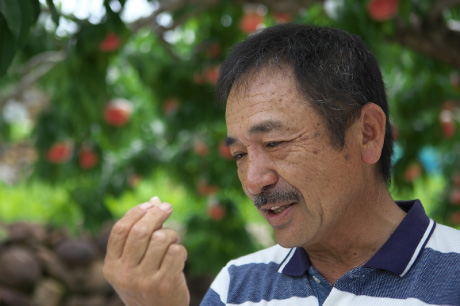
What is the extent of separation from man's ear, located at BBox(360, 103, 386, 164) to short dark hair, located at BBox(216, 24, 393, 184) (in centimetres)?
3

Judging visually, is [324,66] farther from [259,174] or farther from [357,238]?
[357,238]

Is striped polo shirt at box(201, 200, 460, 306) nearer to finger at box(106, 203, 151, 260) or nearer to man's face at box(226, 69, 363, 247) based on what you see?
man's face at box(226, 69, 363, 247)

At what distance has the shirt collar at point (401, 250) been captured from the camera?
1.43 metres

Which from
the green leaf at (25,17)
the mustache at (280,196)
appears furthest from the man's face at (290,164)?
the green leaf at (25,17)

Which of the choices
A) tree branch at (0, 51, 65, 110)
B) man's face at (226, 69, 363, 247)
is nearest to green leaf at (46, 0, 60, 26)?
man's face at (226, 69, 363, 247)

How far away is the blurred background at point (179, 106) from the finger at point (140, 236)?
4.86 ft

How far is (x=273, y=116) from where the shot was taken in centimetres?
147

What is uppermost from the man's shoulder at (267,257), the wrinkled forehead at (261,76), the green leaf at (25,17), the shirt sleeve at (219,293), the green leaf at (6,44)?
the green leaf at (25,17)

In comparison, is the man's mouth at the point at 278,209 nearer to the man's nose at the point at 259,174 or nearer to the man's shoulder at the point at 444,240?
the man's nose at the point at 259,174

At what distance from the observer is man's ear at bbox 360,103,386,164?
1.55 meters

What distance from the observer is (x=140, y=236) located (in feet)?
4.01

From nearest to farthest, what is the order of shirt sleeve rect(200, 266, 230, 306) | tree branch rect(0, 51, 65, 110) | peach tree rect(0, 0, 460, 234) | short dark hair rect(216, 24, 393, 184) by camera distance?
short dark hair rect(216, 24, 393, 184), shirt sleeve rect(200, 266, 230, 306), peach tree rect(0, 0, 460, 234), tree branch rect(0, 51, 65, 110)

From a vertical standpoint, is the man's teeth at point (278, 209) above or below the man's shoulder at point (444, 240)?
above

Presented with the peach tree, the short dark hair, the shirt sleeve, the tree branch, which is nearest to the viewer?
the short dark hair
